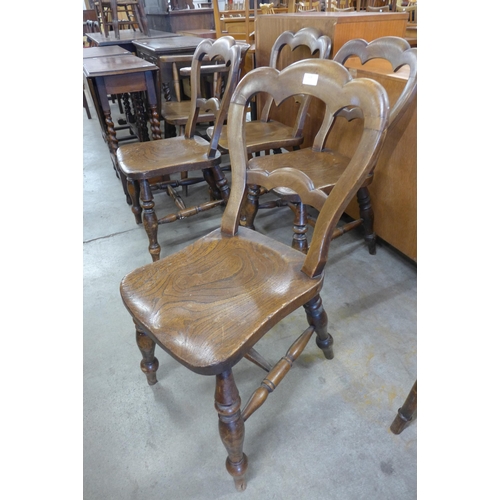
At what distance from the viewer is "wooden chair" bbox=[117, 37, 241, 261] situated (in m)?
1.55

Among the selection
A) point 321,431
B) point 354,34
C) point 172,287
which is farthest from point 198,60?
point 321,431

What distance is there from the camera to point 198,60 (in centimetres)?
170

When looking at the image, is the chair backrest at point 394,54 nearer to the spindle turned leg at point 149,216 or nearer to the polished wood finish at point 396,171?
the polished wood finish at point 396,171

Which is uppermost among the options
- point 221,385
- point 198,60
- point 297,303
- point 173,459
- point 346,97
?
point 198,60

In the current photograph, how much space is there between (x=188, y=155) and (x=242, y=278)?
942 mm

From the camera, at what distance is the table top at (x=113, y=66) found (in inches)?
79.4

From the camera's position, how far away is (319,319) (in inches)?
44.4

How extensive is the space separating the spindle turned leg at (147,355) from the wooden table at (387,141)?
1126 millimetres

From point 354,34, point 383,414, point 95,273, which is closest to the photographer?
point 383,414

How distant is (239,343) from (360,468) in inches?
22.6

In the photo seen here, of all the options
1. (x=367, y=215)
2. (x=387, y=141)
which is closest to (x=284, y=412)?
(x=367, y=215)

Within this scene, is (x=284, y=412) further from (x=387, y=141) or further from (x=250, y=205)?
(x=387, y=141)

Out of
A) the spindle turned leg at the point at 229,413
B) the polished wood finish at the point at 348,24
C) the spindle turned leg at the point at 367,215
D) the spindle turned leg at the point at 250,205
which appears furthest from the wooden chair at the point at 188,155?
the spindle turned leg at the point at 229,413

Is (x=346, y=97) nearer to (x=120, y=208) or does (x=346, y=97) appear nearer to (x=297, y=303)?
(x=297, y=303)
